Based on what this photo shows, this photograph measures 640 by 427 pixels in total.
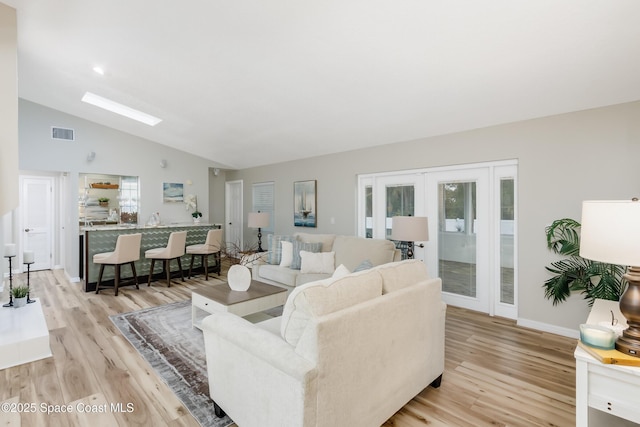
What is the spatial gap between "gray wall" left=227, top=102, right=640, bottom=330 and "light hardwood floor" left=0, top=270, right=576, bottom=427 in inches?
17.8

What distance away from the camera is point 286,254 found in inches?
184

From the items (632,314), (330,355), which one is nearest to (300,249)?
(330,355)

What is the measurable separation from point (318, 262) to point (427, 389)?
2.21 metres

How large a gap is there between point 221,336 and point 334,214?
3.97 m

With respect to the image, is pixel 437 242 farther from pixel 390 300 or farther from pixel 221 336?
pixel 221 336

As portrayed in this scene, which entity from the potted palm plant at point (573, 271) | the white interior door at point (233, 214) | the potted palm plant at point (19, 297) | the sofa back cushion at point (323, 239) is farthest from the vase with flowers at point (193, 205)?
the potted palm plant at point (573, 271)

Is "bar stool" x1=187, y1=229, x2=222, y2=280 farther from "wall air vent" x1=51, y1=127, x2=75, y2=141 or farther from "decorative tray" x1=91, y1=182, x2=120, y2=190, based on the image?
"wall air vent" x1=51, y1=127, x2=75, y2=141

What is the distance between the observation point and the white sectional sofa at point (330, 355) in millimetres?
1484

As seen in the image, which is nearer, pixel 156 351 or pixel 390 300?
pixel 390 300

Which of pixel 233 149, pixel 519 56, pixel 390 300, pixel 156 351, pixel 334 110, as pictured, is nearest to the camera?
pixel 390 300

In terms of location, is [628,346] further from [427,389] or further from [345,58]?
[345,58]

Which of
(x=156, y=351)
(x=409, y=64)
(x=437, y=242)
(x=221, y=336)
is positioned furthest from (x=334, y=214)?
(x=221, y=336)

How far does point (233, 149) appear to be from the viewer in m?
6.52

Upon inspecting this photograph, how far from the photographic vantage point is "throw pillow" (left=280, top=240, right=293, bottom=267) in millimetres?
4625
